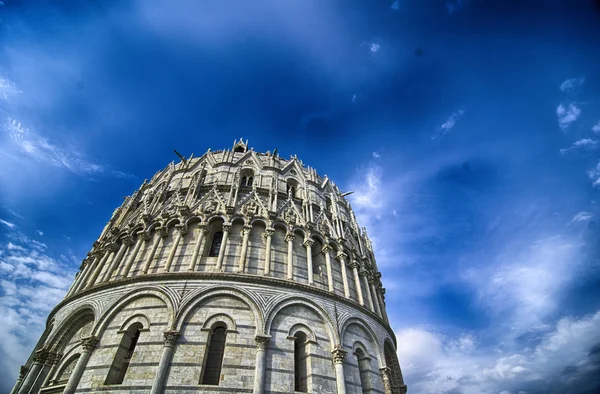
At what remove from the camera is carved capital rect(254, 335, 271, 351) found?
38.9 ft

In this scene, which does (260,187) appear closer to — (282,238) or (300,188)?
(300,188)

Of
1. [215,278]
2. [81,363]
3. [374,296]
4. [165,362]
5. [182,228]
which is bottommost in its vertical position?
[165,362]

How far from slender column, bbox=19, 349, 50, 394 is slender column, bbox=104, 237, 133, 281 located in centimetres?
392

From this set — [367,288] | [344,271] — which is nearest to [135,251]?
[344,271]

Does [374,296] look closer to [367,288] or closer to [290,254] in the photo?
[367,288]

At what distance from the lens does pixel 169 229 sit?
55.1ft

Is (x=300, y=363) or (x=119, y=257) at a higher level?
(x=119, y=257)

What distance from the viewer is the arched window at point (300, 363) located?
479 inches

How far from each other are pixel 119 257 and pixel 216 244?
5313 millimetres

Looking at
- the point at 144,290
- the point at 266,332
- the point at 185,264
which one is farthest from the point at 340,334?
the point at 144,290

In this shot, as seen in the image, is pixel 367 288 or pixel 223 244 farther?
pixel 367 288

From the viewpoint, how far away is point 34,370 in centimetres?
1351

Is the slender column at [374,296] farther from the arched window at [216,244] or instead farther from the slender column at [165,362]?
the slender column at [165,362]

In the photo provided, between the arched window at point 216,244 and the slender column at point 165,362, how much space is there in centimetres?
465
